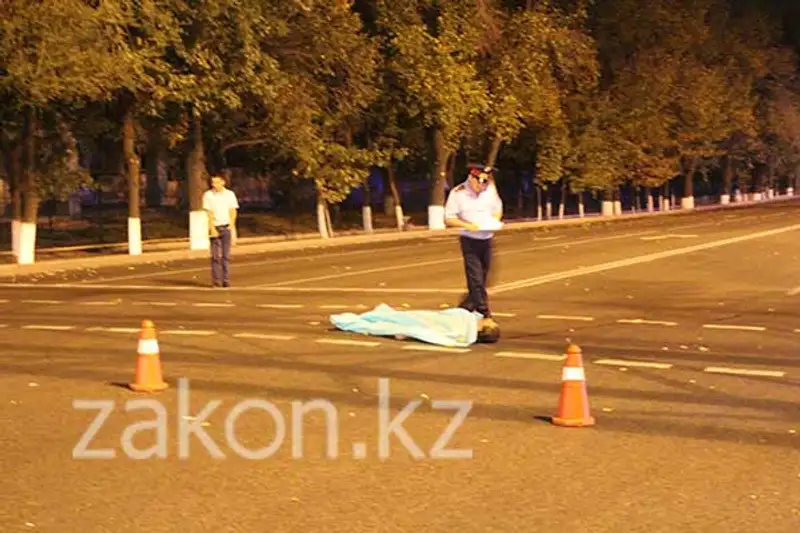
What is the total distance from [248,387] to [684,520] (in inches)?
182

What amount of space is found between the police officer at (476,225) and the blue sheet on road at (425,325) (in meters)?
0.27

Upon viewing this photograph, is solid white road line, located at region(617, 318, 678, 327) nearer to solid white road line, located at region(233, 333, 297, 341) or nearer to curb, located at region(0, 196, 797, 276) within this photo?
solid white road line, located at region(233, 333, 297, 341)

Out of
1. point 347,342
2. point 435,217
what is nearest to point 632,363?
point 347,342

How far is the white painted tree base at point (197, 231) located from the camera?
31.9m

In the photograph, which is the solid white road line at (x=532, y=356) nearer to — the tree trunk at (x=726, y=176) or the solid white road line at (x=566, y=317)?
the solid white road line at (x=566, y=317)

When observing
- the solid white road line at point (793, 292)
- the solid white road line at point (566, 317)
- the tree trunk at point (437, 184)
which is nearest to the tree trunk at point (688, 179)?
the tree trunk at point (437, 184)

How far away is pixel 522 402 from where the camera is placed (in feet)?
30.1

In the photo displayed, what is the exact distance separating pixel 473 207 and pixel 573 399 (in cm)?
478

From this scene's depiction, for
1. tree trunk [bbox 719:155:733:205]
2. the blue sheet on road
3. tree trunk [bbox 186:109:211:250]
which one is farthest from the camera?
tree trunk [bbox 719:155:733:205]

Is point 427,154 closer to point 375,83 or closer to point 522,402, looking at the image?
point 375,83

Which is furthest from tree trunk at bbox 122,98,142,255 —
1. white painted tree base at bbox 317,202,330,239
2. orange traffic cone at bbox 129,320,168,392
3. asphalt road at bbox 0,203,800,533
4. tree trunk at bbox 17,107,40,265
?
orange traffic cone at bbox 129,320,168,392

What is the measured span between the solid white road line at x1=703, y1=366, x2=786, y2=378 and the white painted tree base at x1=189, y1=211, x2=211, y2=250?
884 inches

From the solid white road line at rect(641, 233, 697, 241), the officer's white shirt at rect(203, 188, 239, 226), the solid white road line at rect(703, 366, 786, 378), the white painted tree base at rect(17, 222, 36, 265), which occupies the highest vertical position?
the officer's white shirt at rect(203, 188, 239, 226)

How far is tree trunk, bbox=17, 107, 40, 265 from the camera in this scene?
26.9 metres
